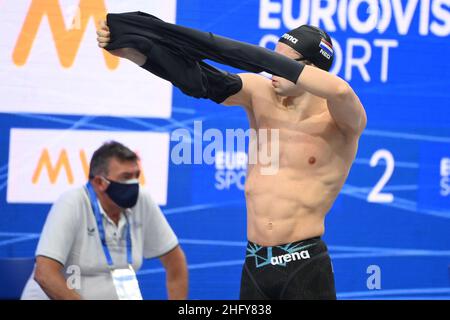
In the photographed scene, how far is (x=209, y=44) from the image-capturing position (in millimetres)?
2955

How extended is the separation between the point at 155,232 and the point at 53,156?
71cm

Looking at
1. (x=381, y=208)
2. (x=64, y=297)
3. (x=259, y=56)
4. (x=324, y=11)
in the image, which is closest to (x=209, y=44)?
(x=259, y=56)

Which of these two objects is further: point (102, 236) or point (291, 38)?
point (102, 236)

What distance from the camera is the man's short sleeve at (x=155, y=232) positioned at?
4.04 m

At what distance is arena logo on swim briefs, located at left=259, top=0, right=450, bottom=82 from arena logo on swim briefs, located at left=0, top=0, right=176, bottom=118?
0.54 m

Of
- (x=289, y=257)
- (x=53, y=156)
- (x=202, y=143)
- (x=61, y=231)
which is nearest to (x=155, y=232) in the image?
(x=61, y=231)

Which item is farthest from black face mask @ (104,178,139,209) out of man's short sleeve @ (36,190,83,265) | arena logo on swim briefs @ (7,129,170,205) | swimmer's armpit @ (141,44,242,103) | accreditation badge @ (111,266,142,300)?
swimmer's armpit @ (141,44,242,103)

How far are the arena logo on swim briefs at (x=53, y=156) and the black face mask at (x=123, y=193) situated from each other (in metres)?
0.52

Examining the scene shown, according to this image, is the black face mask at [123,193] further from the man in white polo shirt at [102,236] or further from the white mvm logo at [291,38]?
the white mvm logo at [291,38]

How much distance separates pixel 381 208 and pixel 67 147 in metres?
1.62

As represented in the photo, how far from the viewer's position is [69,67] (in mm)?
4383

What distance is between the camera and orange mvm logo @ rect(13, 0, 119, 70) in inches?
171

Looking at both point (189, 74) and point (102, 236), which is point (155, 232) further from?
point (189, 74)
